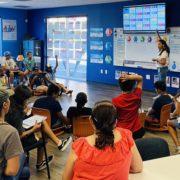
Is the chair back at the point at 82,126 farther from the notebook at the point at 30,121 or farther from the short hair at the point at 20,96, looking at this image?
the short hair at the point at 20,96

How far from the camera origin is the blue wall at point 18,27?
12.5m

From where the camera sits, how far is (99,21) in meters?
10.5

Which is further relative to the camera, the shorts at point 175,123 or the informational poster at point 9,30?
the informational poster at point 9,30

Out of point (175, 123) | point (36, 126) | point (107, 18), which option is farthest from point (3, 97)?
point (107, 18)

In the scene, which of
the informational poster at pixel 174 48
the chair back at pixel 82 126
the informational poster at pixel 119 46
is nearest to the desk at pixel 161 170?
the chair back at pixel 82 126

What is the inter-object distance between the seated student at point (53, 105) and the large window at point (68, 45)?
6693mm

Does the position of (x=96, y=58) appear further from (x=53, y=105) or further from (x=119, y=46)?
(x=53, y=105)

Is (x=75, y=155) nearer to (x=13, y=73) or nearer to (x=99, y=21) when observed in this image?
(x=13, y=73)

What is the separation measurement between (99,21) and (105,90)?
2.46 metres

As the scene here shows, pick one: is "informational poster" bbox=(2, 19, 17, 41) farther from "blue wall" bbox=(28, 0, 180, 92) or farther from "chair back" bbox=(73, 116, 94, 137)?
"chair back" bbox=(73, 116, 94, 137)

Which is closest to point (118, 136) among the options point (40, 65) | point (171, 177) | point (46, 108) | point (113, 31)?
point (171, 177)

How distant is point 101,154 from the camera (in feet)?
5.78

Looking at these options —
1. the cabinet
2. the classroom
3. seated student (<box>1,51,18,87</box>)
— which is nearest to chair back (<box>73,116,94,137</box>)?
the classroom

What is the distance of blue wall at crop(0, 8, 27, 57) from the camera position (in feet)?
41.1
